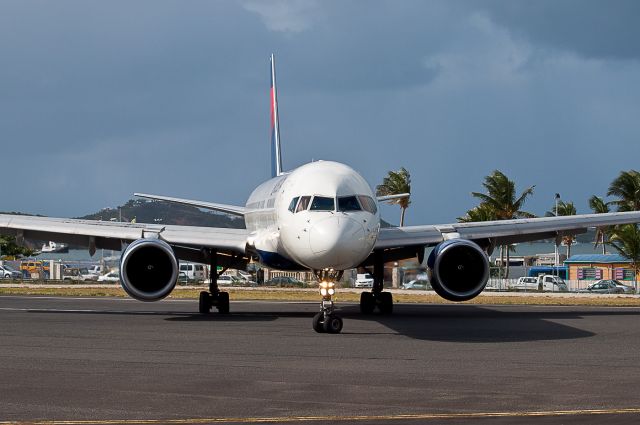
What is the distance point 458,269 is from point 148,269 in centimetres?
812

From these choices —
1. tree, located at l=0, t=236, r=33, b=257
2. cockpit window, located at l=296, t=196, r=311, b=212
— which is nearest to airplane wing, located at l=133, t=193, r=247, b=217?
cockpit window, located at l=296, t=196, r=311, b=212

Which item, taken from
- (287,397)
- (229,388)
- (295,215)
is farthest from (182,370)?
(295,215)

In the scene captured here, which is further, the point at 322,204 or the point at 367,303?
the point at 367,303

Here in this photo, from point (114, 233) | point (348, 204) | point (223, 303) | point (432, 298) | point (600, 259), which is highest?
point (348, 204)

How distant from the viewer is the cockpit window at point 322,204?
2205 centimetres

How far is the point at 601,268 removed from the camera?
8412 centimetres

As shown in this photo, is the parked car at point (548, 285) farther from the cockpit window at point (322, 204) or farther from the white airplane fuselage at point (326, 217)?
the cockpit window at point (322, 204)

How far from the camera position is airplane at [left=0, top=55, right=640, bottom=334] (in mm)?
21875

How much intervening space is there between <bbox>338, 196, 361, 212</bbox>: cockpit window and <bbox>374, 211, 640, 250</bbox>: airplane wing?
4819 millimetres

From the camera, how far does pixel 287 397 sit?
38.4ft

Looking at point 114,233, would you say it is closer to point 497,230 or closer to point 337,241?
point 337,241

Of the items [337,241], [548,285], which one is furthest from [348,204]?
[548,285]

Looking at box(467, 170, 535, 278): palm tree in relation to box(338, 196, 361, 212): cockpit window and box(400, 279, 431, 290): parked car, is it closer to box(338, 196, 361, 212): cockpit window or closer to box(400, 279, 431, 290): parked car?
box(400, 279, 431, 290): parked car

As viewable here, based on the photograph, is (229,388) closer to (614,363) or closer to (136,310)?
(614,363)
